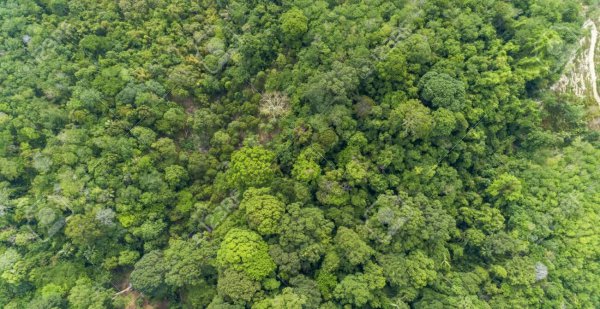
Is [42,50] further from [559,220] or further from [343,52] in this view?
[559,220]

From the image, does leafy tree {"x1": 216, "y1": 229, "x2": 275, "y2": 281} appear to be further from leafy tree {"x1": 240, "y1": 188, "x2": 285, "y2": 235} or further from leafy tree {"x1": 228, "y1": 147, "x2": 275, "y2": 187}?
leafy tree {"x1": 228, "y1": 147, "x2": 275, "y2": 187}

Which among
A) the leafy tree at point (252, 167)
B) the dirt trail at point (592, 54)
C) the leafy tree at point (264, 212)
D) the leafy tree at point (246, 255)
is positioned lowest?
the leafy tree at point (246, 255)

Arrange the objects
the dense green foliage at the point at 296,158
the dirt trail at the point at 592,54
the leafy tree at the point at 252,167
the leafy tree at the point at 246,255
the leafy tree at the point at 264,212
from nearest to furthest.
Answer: the leafy tree at the point at 246,255
the leafy tree at the point at 264,212
the dense green foliage at the point at 296,158
the leafy tree at the point at 252,167
the dirt trail at the point at 592,54

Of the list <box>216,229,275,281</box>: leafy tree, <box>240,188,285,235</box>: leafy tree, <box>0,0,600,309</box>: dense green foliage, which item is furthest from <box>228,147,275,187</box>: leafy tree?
<box>216,229,275,281</box>: leafy tree

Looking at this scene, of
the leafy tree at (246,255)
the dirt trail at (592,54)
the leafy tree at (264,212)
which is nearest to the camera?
the leafy tree at (246,255)

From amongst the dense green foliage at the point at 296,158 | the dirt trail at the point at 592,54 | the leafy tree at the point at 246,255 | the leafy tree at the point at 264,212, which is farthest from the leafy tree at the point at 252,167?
the dirt trail at the point at 592,54

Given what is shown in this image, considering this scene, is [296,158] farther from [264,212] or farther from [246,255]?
[246,255]

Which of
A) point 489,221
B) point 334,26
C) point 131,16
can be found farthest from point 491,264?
point 131,16

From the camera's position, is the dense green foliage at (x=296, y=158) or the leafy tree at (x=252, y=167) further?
the leafy tree at (x=252, y=167)

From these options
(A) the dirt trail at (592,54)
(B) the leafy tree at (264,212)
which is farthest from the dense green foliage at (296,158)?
(A) the dirt trail at (592,54)

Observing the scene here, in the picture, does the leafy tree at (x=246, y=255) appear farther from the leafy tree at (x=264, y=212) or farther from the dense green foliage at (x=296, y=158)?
the leafy tree at (x=264, y=212)

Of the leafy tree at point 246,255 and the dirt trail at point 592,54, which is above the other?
the dirt trail at point 592,54

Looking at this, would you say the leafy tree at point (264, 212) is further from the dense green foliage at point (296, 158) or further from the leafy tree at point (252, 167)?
the leafy tree at point (252, 167)
